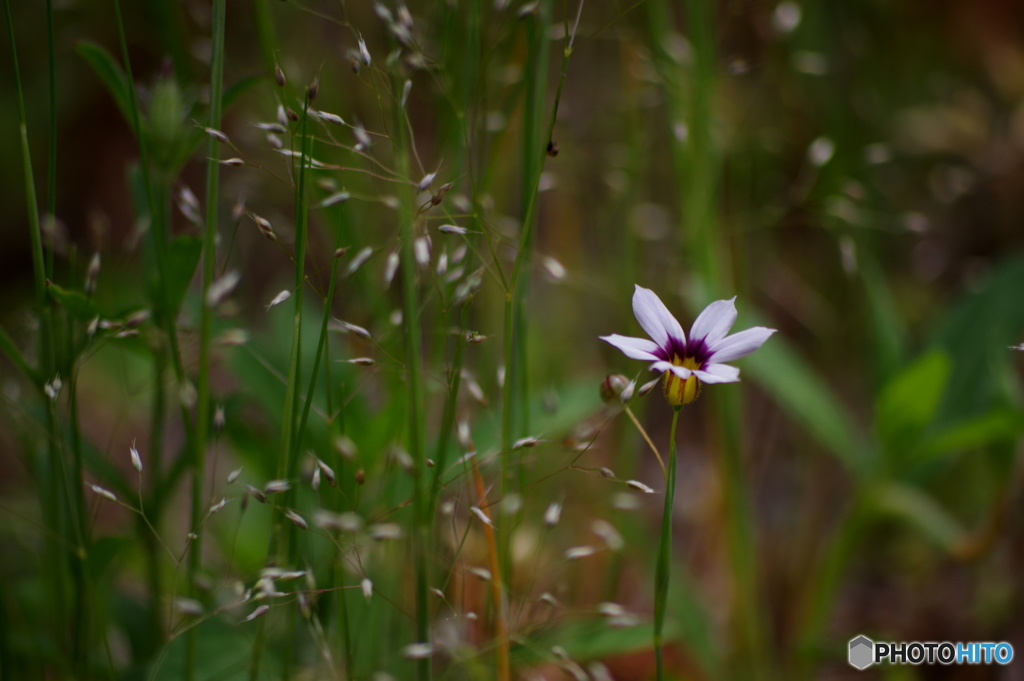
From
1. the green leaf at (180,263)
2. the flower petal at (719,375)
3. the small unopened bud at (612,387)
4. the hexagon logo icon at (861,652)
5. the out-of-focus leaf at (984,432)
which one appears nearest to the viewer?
the flower petal at (719,375)

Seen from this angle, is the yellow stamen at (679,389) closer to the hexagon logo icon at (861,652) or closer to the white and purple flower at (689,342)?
the white and purple flower at (689,342)

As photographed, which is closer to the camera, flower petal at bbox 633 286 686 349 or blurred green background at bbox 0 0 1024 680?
flower petal at bbox 633 286 686 349

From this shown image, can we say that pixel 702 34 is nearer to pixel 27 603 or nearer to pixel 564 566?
pixel 564 566

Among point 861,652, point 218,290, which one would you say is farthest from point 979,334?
point 218,290

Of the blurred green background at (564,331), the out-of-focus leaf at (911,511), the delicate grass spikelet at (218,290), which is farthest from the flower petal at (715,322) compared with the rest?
the out-of-focus leaf at (911,511)

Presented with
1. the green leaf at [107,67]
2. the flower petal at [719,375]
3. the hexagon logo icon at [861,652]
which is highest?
the green leaf at [107,67]

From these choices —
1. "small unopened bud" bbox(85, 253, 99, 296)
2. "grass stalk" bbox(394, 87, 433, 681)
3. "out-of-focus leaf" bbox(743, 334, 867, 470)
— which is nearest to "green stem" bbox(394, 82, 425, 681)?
"grass stalk" bbox(394, 87, 433, 681)

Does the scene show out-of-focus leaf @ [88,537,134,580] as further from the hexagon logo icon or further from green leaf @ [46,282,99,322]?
the hexagon logo icon
